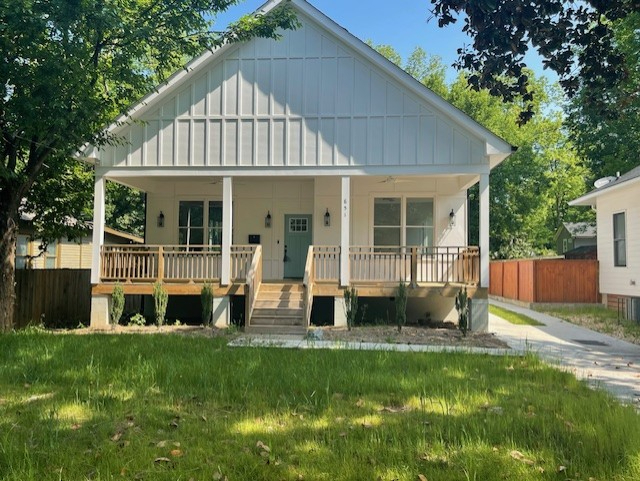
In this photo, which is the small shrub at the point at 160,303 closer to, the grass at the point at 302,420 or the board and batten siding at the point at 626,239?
the grass at the point at 302,420

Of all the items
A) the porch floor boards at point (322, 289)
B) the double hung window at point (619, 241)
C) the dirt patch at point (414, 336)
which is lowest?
the dirt patch at point (414, 336)

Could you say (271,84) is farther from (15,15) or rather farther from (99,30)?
(15,15)

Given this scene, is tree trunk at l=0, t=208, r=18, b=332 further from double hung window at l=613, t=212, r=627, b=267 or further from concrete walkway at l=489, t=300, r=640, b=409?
double hung window at l=613, t=212, r=627, b=267

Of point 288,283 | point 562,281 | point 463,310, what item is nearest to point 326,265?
point 288,283

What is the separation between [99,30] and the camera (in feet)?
29.1

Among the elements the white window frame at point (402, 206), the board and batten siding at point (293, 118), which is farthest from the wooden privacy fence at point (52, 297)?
the white window frame at point (402, 206)

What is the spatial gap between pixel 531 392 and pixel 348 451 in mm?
2830

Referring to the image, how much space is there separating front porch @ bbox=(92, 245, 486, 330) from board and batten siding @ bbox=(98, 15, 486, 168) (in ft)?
7.68

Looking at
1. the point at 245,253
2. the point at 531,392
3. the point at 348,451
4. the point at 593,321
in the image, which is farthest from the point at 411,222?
the point at 348,451

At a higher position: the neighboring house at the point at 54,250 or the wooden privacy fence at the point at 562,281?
the neighboring house at the point at 54,250

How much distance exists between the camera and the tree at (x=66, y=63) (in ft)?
27.6

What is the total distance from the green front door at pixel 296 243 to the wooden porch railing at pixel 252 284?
2.12 m

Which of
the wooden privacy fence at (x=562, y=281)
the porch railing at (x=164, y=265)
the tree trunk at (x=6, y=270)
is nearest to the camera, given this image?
the tree trunk at (x=6, y=270)

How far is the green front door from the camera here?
14.1 meters
